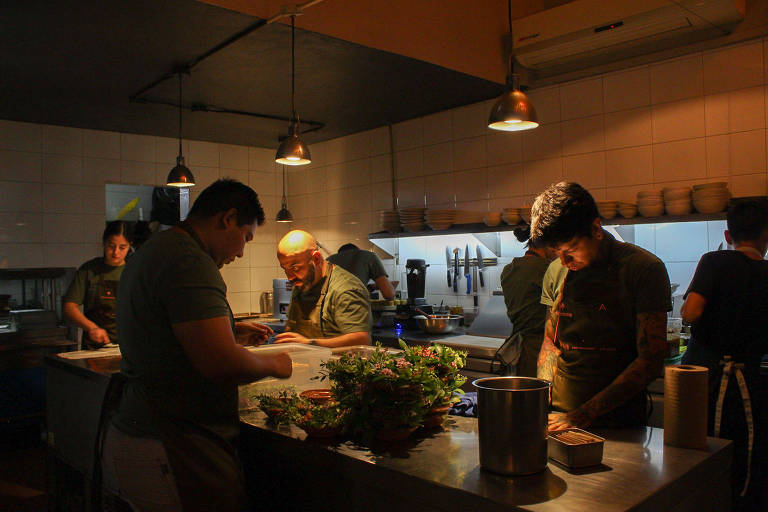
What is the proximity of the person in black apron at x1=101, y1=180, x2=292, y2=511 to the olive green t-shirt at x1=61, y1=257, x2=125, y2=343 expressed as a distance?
7.74 feet

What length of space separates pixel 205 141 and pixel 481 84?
327 centimetres

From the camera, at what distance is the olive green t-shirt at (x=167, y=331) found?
1.74 m

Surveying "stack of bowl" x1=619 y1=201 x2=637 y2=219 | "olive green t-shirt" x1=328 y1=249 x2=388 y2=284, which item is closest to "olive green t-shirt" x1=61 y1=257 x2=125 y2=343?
"olive green t-shirt" x1=328 y1=249 x2=388 y2=284

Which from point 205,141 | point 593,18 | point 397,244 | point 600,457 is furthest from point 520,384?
point 205,141

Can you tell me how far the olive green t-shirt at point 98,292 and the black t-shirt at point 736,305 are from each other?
343 cm

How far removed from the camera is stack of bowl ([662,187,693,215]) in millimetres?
3854

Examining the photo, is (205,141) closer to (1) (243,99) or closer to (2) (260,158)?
(2) (260,158)

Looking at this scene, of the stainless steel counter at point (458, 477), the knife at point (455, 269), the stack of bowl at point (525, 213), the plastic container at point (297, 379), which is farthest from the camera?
the knife at point (455, 269)

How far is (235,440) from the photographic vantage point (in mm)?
1935

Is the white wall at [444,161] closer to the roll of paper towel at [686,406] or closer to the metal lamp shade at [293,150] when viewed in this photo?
the metal lamp shade at [293,150]

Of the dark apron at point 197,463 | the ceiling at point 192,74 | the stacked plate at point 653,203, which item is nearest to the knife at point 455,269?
the ceiling at point 192,74

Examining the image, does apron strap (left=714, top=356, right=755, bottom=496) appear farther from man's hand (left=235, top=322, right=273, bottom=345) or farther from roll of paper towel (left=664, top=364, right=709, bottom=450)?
man's hand (left=235, top=322, right=273, bottom=345)

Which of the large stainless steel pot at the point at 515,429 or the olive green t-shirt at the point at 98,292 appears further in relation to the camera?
the olive green t-shirt at the point at 98,292

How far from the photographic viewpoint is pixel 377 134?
6207 millimetres
